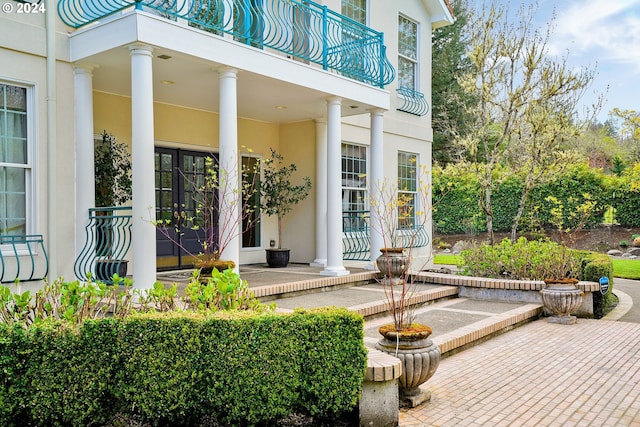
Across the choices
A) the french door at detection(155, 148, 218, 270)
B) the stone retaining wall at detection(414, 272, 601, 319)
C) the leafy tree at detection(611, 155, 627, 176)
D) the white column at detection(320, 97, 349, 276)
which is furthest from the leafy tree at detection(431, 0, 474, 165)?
the french door at detection(155, 148, 218, 270)

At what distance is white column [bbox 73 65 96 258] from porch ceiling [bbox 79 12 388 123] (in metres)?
0.29

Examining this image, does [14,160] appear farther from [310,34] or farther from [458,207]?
[458,207]

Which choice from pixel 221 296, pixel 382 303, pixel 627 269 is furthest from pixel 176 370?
pixel 627 269

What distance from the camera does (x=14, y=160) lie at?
21.6 feet

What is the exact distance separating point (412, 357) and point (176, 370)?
192 centimetres

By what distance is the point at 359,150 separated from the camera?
1211 centimetres

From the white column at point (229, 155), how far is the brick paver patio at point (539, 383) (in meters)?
3.34

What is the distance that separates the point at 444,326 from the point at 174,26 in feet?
17.0

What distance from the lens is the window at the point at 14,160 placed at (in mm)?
6469

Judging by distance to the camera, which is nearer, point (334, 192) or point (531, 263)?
point (334, 192)

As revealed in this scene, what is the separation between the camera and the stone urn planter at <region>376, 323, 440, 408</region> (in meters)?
4.33

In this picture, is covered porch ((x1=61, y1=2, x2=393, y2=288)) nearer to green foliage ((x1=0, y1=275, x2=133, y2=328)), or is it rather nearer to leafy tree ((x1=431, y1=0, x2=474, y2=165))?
green foliage ((x1=0, y1=275, x2=133, y2=328))

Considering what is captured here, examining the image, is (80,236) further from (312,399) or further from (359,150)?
(359,150)

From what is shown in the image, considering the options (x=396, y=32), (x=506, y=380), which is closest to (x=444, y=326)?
(x=506, y=380)
